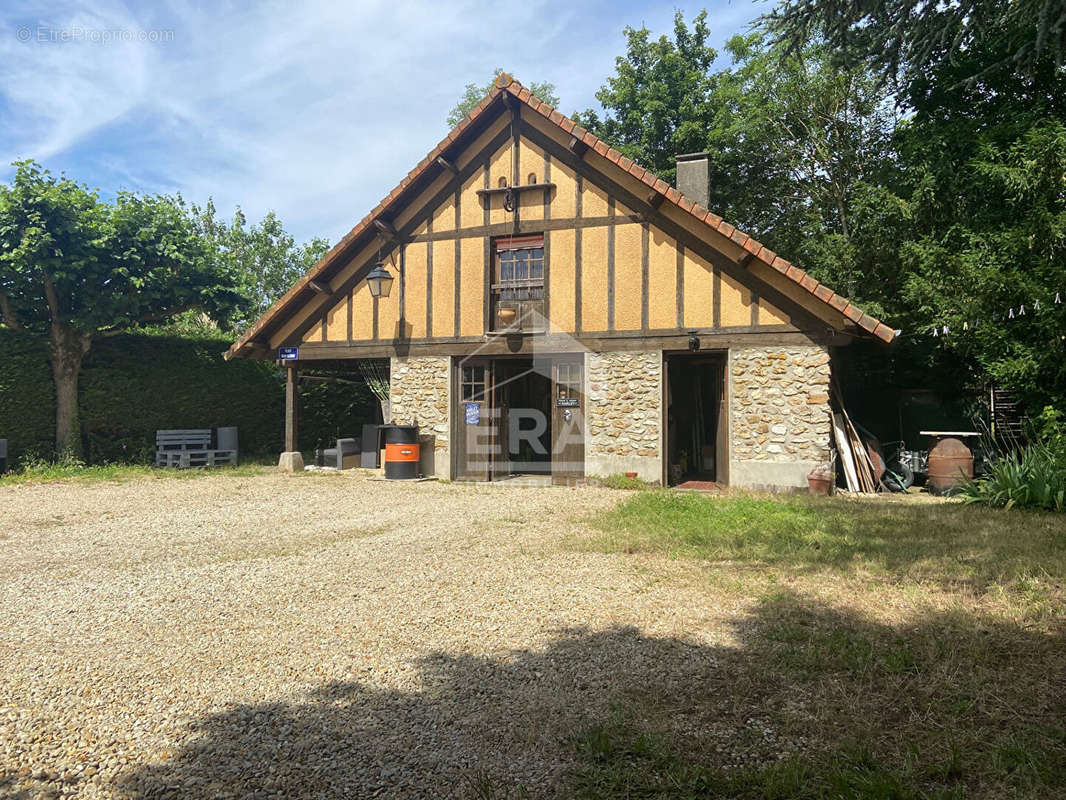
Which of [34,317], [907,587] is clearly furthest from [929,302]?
[34,317]

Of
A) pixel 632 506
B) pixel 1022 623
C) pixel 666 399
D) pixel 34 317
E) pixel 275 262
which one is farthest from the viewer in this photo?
pixel 275 262

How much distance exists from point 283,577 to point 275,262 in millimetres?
32612

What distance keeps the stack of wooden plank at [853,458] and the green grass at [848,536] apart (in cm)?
148

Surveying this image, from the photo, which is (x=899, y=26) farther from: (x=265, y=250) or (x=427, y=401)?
(x=265, y=250)

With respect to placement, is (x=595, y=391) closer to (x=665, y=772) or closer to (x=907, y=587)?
(x=907, y=587)

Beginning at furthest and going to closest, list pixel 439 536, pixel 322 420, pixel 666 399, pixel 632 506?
1. pixel 322 420
2. pixel 666 399
3. pixel 632 506
4. pixel 439 536

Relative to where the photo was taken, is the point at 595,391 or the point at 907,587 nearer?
the point at 907,587

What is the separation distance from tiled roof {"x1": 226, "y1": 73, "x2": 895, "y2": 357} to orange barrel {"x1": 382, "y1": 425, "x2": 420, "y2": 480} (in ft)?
10.4

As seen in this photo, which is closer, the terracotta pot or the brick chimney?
the terracotta pot

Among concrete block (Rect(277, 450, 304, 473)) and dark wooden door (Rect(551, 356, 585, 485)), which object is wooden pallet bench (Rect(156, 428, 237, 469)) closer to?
concrete block (Rect(277, 450, 304, 473))

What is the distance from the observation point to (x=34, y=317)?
1234 cm

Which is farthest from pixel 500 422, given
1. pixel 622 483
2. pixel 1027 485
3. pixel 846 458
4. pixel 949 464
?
pixel 1027 485

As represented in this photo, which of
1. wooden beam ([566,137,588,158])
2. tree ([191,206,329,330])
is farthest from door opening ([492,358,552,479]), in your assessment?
tree ([191,206,329,330])

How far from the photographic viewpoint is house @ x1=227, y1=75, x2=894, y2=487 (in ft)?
31.9
